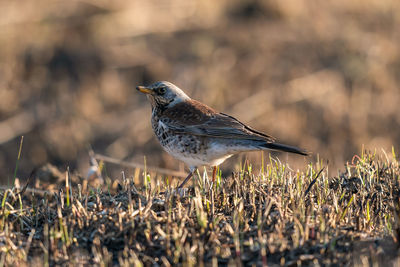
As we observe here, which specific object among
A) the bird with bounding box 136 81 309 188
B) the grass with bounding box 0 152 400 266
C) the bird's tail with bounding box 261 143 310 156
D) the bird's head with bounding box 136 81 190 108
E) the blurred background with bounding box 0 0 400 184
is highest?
the blurred background with bounding box 0 0 400 184

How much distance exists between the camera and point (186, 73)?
13055mm

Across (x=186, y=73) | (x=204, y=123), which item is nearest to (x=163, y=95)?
(x=204, y=123)

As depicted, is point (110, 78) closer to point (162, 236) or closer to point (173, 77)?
point (173, 77)

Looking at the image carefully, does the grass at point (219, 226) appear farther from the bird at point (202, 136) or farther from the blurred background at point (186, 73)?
the blurred background at point (186, 73)

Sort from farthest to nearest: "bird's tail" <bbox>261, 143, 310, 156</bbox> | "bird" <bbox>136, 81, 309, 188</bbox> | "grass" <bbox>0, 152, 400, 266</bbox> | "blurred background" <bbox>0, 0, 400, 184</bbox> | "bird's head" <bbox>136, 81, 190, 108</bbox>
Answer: "blurred background" <bbox>0, 0, 400, 184</bbox>, "bird's head" <bbox>136, 81, 190, 108</bbox>, "bird" <bbox>136, 81, 309, 188</bbox>, "bird's tail" <bbox>261, 143, 310, 156</bbox>, "grass" <bbox>0, 152, 400, 266</bbox>

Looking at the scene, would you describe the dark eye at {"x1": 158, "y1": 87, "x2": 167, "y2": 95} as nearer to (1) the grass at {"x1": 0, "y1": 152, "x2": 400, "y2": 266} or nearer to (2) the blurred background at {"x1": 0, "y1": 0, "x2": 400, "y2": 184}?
(1) the grass at {"x1": 0, "y1": 152, "x2": 400, "y2": 266}

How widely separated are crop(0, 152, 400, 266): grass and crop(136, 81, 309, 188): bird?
2.33ft

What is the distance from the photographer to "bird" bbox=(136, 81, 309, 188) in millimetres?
6422

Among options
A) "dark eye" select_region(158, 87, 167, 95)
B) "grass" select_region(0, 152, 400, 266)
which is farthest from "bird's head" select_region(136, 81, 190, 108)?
"grass" select_region(0, 152, 400, 266)

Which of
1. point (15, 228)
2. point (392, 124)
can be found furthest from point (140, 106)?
point (15, 228)

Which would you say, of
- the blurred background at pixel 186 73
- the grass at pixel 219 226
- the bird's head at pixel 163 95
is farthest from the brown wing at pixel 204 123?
the blurred background at pixel 186 73

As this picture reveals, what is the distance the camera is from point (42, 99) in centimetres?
1288

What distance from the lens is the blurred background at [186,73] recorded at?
12.0 meters

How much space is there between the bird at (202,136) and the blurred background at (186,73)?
356 cm
